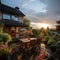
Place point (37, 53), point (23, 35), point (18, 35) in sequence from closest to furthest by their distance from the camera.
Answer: point (37, 53)
point (18, 35)
point (23, 35)

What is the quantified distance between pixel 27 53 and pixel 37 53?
2336mm

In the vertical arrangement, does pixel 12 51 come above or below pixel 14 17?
below

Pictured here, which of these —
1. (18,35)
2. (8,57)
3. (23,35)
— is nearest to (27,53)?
(8,57)

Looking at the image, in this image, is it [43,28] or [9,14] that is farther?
[43,28]

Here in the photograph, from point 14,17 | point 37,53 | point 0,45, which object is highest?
point 14,17

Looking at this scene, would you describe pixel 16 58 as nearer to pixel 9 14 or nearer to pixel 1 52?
pixel 1 52

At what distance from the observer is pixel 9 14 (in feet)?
112

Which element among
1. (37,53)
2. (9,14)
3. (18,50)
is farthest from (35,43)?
(9,14)

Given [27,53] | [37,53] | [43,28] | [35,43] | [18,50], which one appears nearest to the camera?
[18,50]

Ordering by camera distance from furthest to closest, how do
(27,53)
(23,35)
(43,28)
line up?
(43,28) → (23,35) → (27,53)

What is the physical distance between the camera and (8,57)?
53.9ft

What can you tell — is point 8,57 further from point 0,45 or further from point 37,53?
point 37,53

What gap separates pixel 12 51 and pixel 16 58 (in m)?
0.95

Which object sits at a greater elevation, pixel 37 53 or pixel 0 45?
pixel 0 45
